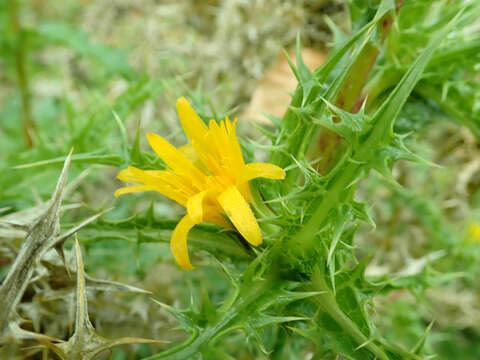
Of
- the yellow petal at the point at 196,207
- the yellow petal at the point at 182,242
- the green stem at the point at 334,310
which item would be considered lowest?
the green stem at the point at 334,310

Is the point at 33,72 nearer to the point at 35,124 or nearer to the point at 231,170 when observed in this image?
the point at 35,124

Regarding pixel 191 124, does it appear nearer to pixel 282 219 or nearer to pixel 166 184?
pixel 166 184

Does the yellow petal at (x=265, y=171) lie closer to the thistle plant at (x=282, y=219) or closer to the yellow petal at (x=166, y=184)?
the thistle plant at (x=282, y=219)

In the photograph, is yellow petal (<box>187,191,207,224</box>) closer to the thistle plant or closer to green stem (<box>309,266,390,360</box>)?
the thistle plant

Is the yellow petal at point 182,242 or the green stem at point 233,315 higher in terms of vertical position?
the yellow petal at point 182,242

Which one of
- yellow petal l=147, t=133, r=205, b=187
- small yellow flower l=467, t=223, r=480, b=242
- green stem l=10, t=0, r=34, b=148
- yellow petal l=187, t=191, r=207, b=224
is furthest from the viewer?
green stem l=10, t=0, r=34, b=148

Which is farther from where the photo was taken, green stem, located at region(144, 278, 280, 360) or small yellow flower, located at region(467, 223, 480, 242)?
small yellow flower, located at region(467, 223, 480, 242)

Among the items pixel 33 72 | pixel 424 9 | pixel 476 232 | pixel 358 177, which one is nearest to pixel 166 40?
pixel 33 72

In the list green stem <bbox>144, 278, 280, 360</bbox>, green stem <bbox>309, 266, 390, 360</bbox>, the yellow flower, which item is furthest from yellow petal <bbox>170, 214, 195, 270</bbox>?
green stem <bbox>309, 266, 390, 360</bbox>

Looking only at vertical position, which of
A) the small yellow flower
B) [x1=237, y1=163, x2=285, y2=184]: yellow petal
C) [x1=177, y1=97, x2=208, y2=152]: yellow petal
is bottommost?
the small yellow flower

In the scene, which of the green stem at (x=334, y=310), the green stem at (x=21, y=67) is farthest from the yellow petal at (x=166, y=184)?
the green stem at (x=21, y=67)
